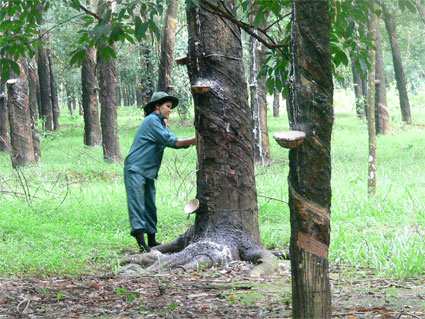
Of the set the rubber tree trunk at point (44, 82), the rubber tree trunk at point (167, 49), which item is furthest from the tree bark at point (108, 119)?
the rubber tree trunk at point (44, 82)

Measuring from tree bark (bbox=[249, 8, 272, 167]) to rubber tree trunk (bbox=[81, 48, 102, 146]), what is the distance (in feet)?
21.5

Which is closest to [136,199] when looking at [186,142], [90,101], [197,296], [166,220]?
[186,142]

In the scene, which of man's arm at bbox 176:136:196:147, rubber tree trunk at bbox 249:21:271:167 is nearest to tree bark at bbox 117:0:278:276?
man's arm at bbox 176:136:196:147

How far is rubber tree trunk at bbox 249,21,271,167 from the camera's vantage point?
50.4 feet

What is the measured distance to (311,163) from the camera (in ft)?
10.8

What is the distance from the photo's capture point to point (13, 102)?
15.0 metres

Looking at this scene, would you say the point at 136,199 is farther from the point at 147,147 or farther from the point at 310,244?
the point at 310,244

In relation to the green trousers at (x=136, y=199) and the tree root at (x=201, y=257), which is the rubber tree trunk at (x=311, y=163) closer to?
the tree root at (x=201, y=257)

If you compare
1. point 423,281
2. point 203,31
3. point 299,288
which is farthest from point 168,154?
point 299,288

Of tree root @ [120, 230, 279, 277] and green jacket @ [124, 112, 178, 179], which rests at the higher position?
green jacket @ [124, 112, 178, 179]

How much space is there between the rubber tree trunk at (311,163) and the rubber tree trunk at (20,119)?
12.7 metres

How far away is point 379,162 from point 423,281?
1019 cm

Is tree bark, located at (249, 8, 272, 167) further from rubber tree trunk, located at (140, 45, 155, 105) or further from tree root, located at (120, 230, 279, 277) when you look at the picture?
tree root, located at (120, 230, 279, 277)

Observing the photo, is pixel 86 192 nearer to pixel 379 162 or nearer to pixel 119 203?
pixel 119 203
